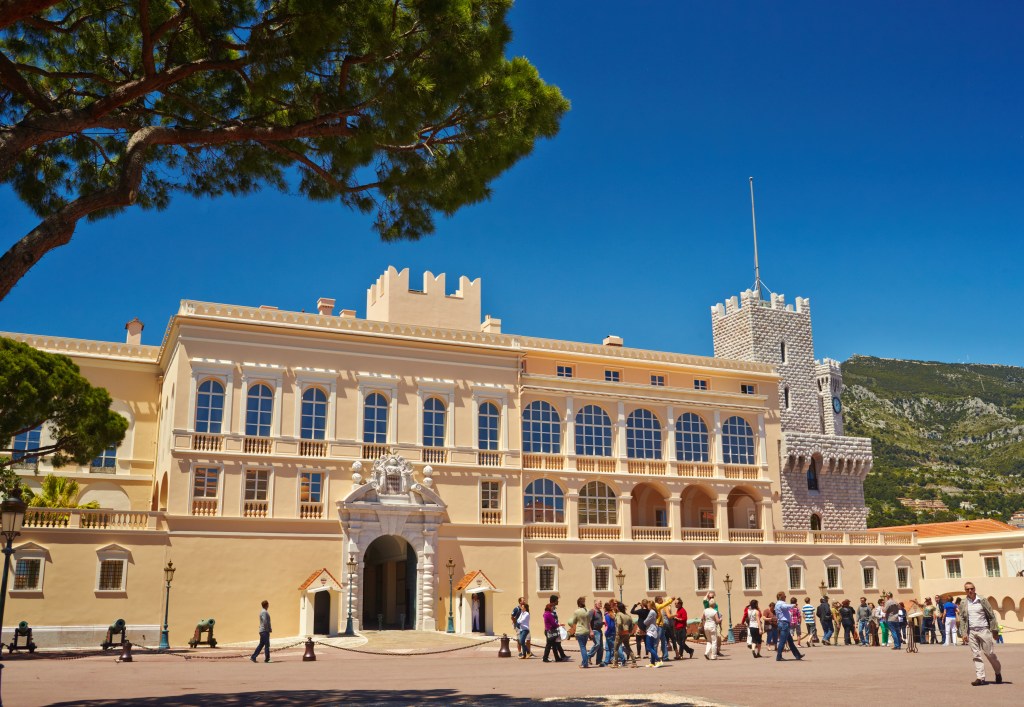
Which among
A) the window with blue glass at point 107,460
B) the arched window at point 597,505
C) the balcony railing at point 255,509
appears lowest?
the balcony railing at point 255,509

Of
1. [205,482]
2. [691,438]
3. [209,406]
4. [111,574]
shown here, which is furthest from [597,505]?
[111,574]

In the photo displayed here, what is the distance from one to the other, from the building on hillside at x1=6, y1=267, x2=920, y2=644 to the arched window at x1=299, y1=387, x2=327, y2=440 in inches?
3.2

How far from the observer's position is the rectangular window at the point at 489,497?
37031 mm

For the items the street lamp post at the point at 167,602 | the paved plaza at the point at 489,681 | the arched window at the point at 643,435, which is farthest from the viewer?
the arched window at the point at 643,435

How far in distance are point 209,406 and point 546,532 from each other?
13.3 m

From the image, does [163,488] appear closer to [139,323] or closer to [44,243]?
[139,323]

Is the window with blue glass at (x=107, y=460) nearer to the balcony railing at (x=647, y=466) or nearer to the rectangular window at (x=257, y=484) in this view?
the rectangular window at (x=257, y=484)

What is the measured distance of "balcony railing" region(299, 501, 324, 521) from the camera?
112 feet

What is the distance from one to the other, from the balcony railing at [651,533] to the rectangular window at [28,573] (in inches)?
837

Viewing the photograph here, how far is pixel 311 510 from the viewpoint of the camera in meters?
34.3

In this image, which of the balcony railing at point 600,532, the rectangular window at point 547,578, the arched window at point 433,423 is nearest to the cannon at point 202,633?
the arched window at point 433,423

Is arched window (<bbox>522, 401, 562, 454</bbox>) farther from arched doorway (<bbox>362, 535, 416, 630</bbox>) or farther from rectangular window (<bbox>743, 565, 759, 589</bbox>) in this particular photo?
rectangular window (<bbox>743, 565, 759, 589</bbox>)

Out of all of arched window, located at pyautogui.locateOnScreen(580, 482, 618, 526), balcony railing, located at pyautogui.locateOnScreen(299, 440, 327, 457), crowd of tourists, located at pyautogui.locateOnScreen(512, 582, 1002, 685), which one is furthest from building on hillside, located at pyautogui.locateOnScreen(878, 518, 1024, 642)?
balcony railing, located at pyautogui.locateOnScreen(299, 440, 327, 457)

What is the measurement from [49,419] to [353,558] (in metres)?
11.0
